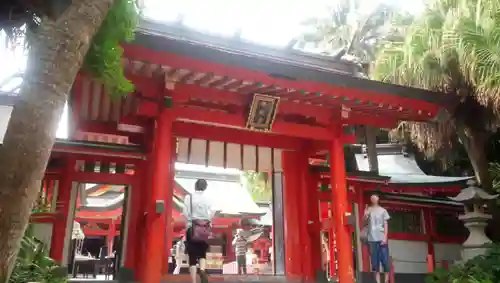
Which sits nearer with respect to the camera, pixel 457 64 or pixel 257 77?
pixel 257 77

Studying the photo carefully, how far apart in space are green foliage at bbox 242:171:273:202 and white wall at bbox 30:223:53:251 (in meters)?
9.04

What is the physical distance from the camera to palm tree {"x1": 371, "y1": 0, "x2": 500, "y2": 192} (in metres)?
8.37

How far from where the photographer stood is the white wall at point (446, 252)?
10680mm

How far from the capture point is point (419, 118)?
8.32m

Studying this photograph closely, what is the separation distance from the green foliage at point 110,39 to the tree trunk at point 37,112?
472mm

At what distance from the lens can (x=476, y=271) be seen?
7719mm

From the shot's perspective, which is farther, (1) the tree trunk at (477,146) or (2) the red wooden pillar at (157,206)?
(1) the tree trunk at (477,146)

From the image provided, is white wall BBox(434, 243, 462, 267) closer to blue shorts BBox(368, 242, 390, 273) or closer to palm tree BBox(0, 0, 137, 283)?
blue shorts BBox(368, 242, 390, 273)

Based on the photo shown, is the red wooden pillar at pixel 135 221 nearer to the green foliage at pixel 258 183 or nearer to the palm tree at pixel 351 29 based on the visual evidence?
the green foliage at pixel 258 183

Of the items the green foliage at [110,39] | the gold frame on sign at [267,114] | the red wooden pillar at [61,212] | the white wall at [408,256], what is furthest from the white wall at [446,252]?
the green foliage at [110,39]

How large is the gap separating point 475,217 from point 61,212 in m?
8.11

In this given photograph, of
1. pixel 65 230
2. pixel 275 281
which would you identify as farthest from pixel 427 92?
pixel 65 230

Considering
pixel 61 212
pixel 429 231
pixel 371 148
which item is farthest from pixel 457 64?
pixel 61 212

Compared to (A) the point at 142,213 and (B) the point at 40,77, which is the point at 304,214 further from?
(B) the point at 40,77
